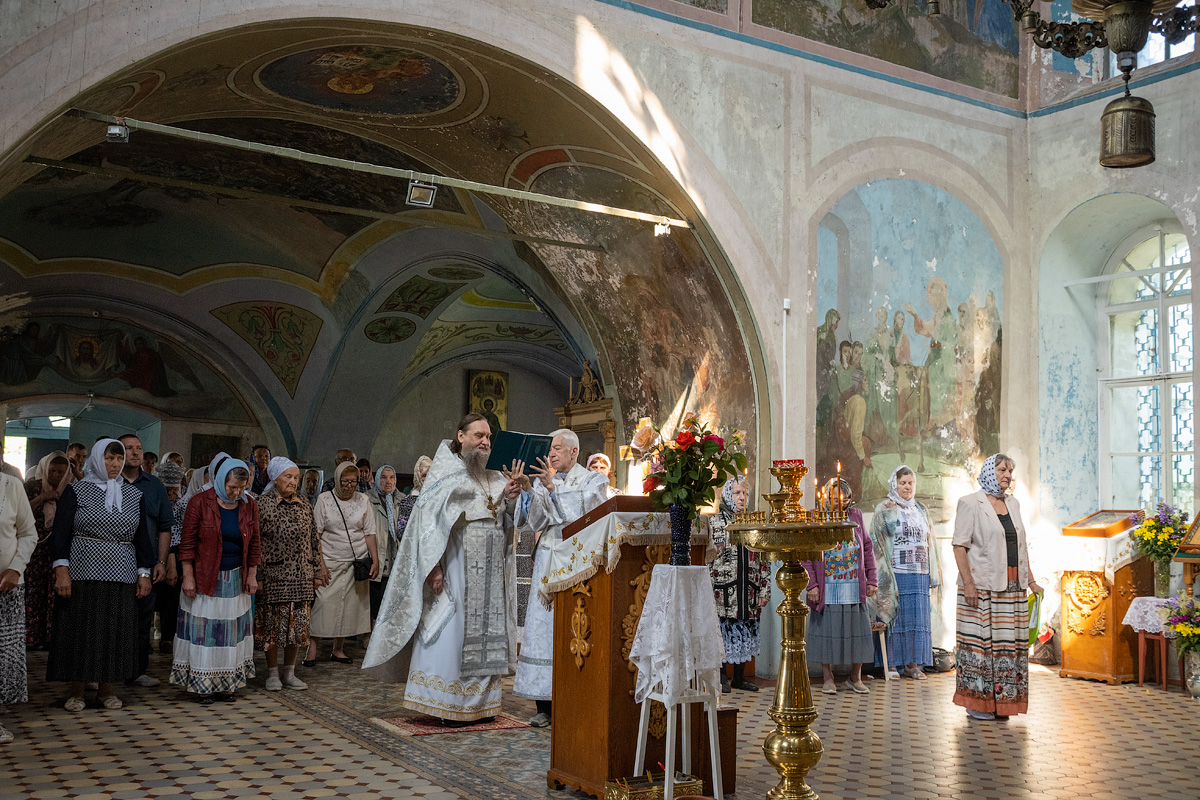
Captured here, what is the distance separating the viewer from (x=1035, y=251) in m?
11.7

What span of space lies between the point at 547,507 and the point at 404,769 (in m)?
1.70

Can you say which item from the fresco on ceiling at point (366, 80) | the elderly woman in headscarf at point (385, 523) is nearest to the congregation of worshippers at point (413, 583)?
the elderly woman in headscarf at point (385, 523)

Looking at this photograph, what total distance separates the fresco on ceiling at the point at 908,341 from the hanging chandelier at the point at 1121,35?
10.1ft

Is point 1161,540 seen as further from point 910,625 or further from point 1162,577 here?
point 910,625

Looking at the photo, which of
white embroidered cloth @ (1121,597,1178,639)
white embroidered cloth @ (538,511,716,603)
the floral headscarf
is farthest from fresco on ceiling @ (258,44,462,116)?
white embroidered cloth @ (1121,597,1178,639)

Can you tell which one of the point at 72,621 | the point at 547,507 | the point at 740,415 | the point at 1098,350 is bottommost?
the point at 72,621

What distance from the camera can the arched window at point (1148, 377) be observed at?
11.5 metres

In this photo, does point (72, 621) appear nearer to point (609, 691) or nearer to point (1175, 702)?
point (609, 691)

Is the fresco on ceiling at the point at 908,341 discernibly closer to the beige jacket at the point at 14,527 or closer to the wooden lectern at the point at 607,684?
the wooden lectern at the point at 607,684

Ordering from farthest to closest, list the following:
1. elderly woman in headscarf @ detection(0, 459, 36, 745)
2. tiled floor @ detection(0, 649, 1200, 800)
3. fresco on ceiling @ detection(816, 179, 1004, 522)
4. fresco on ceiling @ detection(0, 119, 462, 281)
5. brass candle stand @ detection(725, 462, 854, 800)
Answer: fresco on ceiling @ detection(0, 119, 462, 281), fresco on ceiling @ detection(816, 179, 1004, 522), elderly woman in headscarf @ detection(0, 459, 36, 745), tiled floor @ detection(0, 649, 1200, 800), brass candle stand @ detection(725, 462, 854, 800)

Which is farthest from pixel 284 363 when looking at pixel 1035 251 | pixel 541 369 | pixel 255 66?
pixel 1035 251

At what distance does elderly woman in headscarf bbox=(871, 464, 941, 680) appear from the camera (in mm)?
9523

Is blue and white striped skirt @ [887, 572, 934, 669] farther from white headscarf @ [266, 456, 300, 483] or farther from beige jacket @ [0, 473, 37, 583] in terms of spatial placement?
beige jacket @ [0, 473, 37, 583]

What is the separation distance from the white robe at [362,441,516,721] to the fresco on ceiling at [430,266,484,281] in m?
8.13
